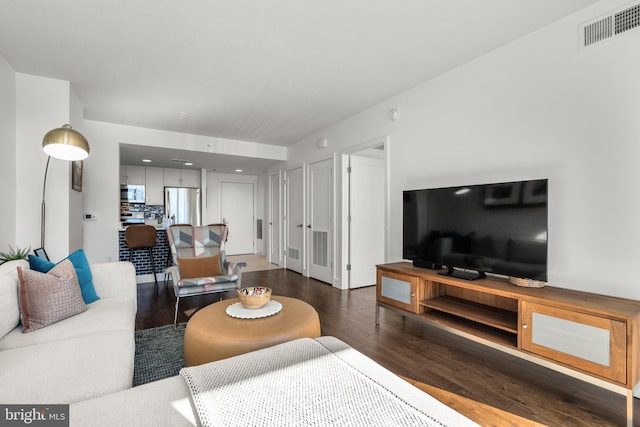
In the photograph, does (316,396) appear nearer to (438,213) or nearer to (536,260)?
(536,260)

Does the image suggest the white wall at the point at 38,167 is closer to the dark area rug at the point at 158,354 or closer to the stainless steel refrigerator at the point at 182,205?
the dark area rug at the point at 158,354

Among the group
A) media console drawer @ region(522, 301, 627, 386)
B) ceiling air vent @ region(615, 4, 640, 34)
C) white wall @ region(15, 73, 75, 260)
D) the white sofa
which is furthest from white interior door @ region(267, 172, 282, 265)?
ceiling air vent @ region(615, 4, 640, 34)

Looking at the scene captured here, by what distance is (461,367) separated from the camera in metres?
2.15

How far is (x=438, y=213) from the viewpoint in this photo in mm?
2645

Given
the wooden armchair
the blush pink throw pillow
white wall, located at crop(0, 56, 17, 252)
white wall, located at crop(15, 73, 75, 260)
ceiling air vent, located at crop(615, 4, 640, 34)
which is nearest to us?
the blush pink throw pillow

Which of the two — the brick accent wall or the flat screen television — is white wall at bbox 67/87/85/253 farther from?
the flat screen television

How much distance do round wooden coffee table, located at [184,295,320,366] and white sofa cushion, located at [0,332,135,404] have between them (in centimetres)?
32

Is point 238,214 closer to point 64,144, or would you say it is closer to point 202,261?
point 202,261

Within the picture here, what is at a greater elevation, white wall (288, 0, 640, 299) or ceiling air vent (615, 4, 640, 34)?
ceiling air vent (615, 4, 640, 34)

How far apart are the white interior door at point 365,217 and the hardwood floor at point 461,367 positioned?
0.87 meters

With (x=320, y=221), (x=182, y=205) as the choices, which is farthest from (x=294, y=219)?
(x=182, y=205)

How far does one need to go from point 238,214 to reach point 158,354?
588cm

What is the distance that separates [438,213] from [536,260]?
2.72 ft

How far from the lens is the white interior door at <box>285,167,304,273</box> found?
552cm
